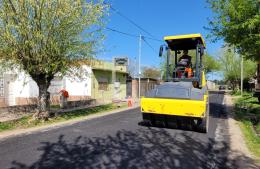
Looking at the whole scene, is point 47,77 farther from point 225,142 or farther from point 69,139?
point 225,142

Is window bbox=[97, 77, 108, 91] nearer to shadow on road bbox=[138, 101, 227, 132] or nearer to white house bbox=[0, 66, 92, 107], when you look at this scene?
white house bbox=[0, 66, 92, 107]

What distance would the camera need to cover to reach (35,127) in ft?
37.0

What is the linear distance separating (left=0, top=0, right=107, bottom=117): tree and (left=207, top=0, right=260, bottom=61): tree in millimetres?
5454

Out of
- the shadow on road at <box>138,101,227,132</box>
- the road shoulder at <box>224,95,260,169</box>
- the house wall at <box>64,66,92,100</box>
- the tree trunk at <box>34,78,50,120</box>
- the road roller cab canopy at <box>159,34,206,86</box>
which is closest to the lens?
the road shoulder at <box>224,95,260,169</box>

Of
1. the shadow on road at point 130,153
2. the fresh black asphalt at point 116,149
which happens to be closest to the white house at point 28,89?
the fresh black asphalt at point 116,149

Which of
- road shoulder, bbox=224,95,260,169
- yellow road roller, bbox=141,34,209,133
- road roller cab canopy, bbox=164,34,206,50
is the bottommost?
road shoulder, bbox=224,95,260,169

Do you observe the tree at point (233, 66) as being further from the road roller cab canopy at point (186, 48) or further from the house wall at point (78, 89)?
the road roller cab canopy at point (186, 48)

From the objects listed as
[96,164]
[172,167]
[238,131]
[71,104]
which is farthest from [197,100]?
[71,104]

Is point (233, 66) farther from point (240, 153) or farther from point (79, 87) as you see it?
point (240, 153)

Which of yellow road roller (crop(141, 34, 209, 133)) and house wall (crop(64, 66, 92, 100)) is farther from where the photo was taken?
house wall (crop(64, 66, 92, 100))

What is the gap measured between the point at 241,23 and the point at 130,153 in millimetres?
7743

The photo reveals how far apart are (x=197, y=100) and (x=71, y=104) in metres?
11.8

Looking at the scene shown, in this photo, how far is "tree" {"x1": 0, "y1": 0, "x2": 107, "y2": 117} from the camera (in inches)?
438

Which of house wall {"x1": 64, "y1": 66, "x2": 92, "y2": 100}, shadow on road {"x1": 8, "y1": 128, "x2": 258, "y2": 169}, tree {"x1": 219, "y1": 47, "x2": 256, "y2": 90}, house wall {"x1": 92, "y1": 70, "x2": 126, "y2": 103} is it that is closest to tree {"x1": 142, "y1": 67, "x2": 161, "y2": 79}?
tree {"x1": 219, "y1": 47, "x2": 256, "y2": 90}
